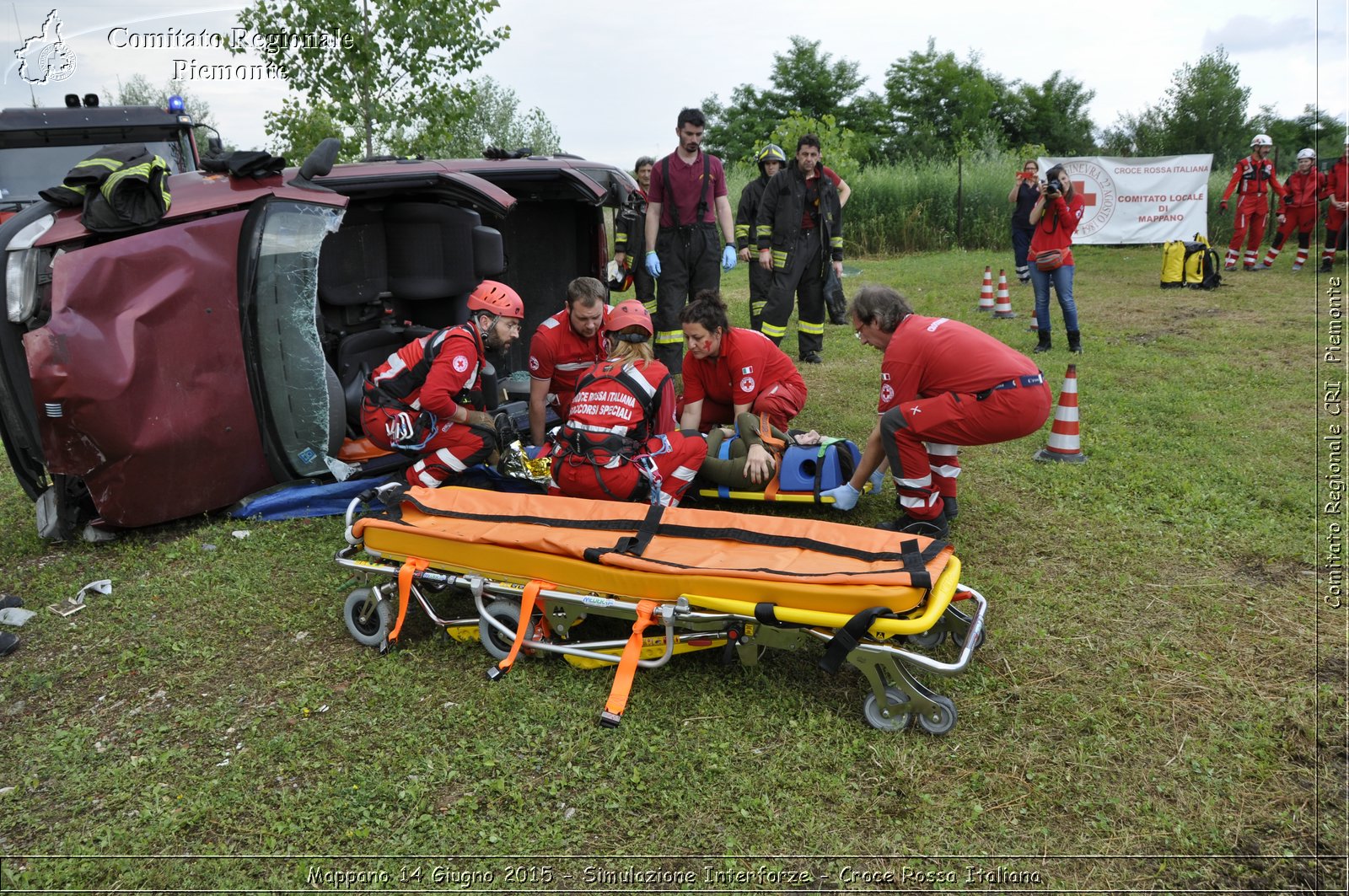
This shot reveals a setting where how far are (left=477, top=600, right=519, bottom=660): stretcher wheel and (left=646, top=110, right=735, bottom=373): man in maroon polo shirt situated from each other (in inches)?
158

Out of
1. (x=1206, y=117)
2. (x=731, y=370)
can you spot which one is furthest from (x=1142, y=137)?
(x=731, y=370)

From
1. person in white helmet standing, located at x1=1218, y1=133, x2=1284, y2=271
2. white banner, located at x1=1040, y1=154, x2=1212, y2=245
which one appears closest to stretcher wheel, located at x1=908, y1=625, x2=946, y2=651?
person in white helmet standing, located at x1=1218, y1=133, x2=1284, y2=271

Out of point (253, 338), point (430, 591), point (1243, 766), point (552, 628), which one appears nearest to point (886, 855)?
point (1243, 766)

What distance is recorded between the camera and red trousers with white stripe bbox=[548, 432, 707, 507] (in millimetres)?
4258

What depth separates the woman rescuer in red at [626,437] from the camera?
4.21m

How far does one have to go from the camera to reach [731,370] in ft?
16.6

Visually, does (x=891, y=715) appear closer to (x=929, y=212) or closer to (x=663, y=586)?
(x=663, y=586)

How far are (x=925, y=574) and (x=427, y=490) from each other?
2.31 meters

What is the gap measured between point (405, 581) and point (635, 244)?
5252 mm

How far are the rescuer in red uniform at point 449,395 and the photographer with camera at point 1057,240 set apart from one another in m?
5.66

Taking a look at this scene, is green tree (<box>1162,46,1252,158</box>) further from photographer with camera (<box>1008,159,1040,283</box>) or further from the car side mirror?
the car side mirror

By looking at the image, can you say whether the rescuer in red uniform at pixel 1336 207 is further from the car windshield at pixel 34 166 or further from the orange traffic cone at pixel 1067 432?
the car windshield at pixel 34 166

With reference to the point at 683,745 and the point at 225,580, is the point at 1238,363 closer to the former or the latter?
the point at 683,745

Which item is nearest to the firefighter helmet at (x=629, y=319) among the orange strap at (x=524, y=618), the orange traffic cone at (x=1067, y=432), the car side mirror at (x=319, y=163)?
the orange strap at (x=524, y=618)
